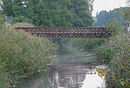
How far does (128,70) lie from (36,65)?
36.6ft

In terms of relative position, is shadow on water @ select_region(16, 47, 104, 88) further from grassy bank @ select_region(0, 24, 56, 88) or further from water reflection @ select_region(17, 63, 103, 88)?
grassy bank @ select_region(0, 24, 56, 88)

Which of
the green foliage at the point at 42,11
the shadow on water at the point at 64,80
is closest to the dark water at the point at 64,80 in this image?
the shadow on water at the point at 64,80

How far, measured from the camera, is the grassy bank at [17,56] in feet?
57.6

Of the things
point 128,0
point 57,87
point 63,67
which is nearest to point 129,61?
point 57,87

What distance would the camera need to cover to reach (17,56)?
19969 millimetres

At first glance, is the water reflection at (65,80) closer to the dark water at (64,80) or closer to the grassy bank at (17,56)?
the dark water at (64,80)

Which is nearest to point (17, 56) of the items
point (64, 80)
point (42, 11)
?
point (64, 80)

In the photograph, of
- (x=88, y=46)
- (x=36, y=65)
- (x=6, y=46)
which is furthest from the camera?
(x=88, y=46)

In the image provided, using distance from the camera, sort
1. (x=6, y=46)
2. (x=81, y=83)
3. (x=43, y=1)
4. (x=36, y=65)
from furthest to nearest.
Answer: (x=43, y=1) → (x=36, y=65) → (x=81, y=83) → (x=6, y=46)

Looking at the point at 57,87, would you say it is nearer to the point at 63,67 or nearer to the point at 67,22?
the point at 63,67

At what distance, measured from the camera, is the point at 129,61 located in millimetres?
13594

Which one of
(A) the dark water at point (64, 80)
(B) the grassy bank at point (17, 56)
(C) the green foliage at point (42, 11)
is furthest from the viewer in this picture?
(C) the green foliage at point (42, 11)

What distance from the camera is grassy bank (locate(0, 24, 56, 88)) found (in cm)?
1755

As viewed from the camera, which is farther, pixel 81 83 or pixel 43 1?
pixel 43 1
